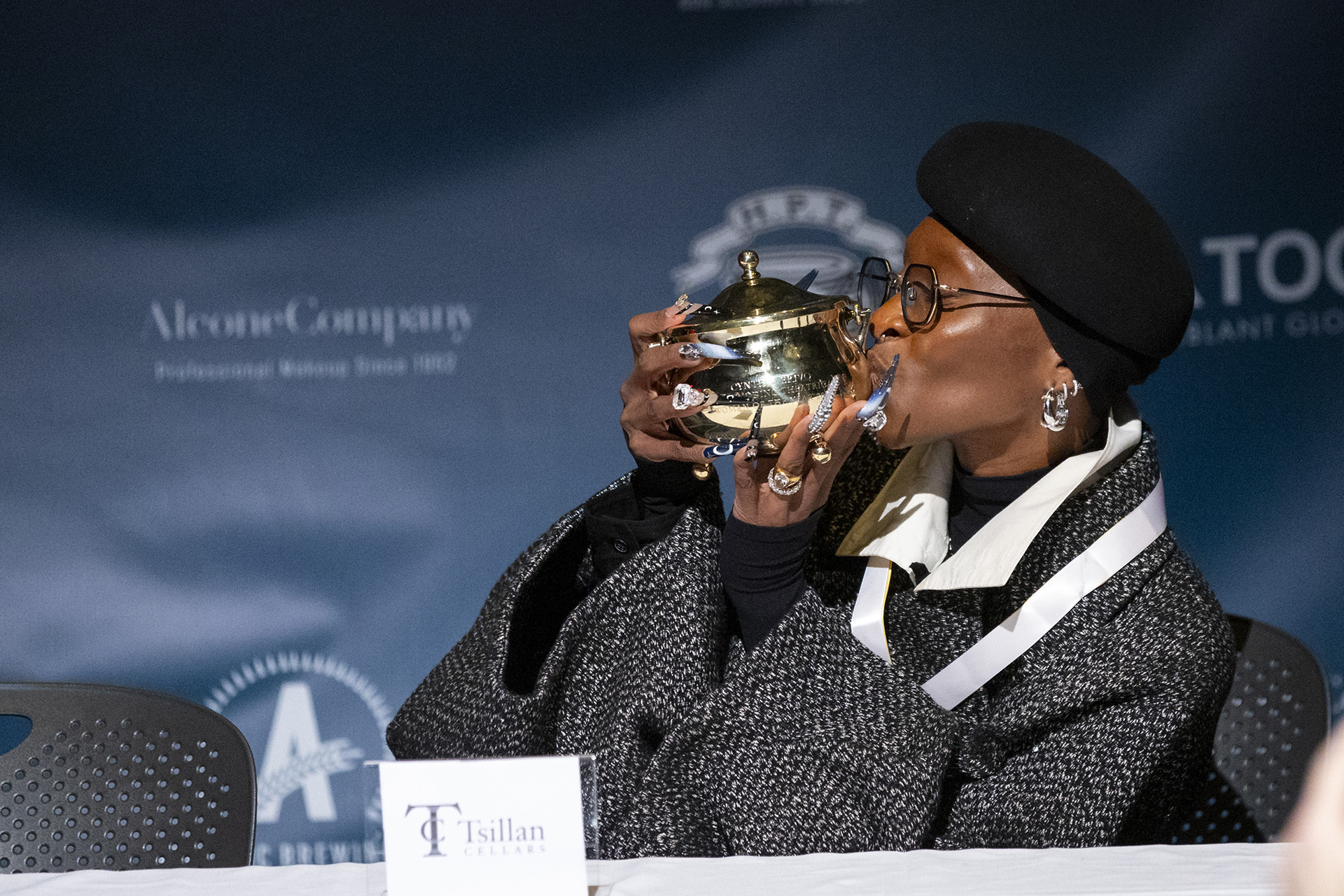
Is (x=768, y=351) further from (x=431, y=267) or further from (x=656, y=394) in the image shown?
(x=431, y=267)

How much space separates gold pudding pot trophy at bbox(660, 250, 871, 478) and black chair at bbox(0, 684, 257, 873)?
68 cm

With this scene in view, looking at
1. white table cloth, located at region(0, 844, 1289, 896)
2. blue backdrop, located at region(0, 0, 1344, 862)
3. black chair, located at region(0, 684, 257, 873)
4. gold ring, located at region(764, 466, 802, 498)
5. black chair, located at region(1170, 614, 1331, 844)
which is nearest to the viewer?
white table cloth, located at region(0, 844, 1289, 896)

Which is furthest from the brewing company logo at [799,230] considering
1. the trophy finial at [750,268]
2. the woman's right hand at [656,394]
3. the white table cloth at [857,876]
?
the white table cloth at [857,876]

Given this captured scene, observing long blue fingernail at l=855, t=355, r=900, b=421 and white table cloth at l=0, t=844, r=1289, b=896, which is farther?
long blue fingernail at l=855, t=355, r=900, b=421

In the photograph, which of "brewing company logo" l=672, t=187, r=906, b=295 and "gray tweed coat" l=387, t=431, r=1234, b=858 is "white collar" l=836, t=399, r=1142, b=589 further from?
Answer: "brewing company logo" l=672, t=187, r=906, b=295

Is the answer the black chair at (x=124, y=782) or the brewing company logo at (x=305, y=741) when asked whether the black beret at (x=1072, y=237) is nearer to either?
the black chair at (x=124, y=782)

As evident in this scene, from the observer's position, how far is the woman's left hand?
47.2 inches

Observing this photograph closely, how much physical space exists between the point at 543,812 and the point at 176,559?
72.0 inches

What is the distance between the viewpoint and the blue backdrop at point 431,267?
2.38m

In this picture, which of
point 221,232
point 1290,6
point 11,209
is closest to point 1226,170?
point 1290,6

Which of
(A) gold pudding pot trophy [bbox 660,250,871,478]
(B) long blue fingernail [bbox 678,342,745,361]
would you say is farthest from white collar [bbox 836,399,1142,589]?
(B) long blue fingernail [bbox 678,342,745,361]

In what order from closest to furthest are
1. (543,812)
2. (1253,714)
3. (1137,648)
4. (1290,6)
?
(543,812) < (1137,648) < (1253,714) < (1290,6)

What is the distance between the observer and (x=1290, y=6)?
2359 mm

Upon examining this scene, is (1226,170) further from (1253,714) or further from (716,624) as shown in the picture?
(716,624)
